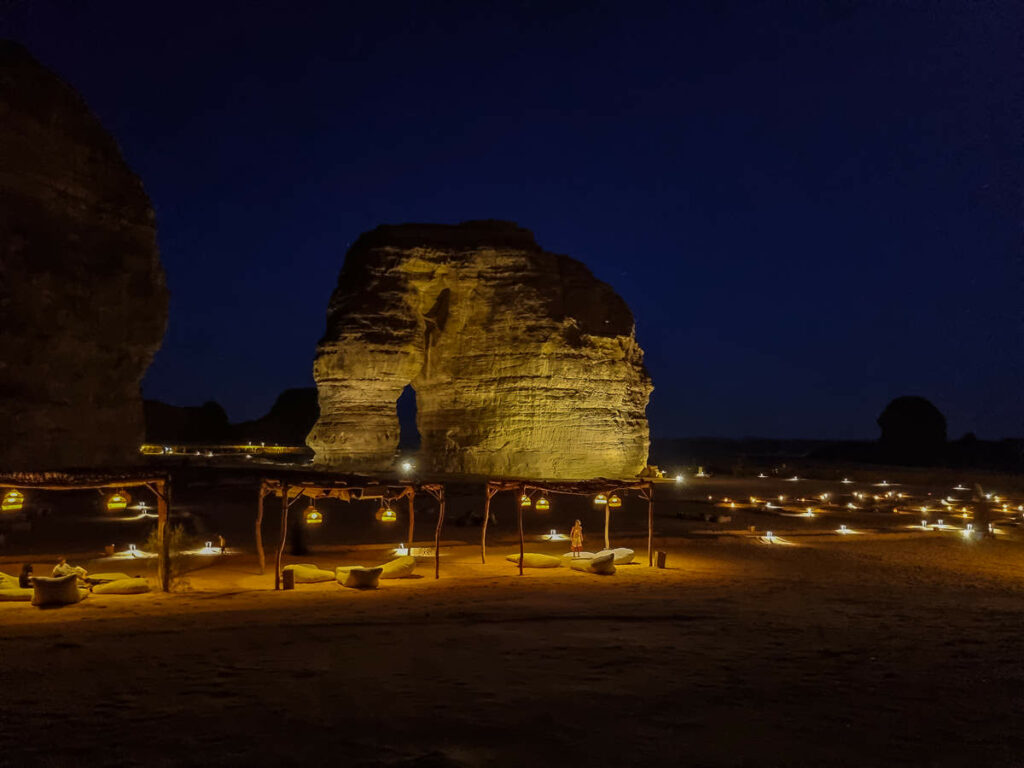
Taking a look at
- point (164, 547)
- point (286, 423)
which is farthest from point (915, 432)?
point (164, 547)

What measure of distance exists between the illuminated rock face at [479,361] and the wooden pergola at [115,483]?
2589cm

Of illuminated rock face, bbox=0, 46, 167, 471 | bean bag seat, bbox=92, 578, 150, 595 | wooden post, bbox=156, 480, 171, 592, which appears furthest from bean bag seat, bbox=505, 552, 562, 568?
illuminated rock face, bbox=0, 46, 167, 471

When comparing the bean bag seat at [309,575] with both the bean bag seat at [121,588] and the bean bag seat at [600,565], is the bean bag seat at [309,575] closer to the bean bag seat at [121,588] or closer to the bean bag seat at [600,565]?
the bean bag seat at [121,588]

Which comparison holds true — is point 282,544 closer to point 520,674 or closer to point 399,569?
point 399,569

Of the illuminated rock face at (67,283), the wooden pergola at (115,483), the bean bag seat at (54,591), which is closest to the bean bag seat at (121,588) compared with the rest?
the wooden pergola at (115,483)

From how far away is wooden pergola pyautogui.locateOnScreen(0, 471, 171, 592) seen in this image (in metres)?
12.9

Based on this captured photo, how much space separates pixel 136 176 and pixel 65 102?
3.71 metres

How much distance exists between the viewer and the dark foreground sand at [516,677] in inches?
237

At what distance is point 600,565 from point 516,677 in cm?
803

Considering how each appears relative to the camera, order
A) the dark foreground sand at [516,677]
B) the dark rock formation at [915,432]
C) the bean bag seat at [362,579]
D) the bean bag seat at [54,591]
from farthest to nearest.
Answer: the dark rock formation at [915,432] < the bean bag seat at [362,579] < the bean bag seat at [54,591] < the dark foreground sand at [516,677]

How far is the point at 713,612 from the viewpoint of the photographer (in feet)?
39.0

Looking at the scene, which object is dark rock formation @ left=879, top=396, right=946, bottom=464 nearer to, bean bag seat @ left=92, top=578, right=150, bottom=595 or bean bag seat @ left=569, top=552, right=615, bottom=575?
bean bag seat @ left=569, top=552, right=615, bottom=575

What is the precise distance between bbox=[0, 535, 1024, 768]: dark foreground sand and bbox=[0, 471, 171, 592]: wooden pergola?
2.81 feet

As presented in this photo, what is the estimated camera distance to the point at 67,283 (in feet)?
85.4
